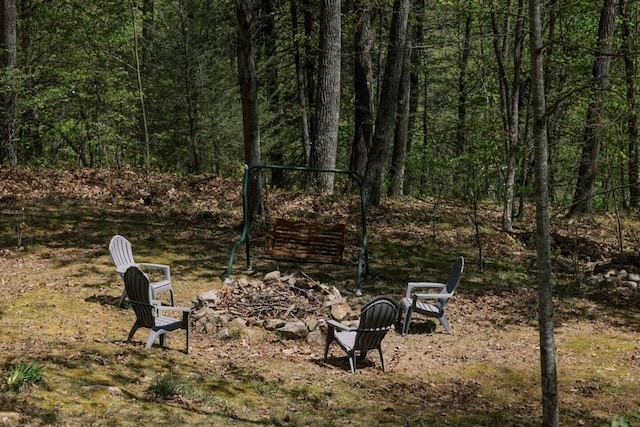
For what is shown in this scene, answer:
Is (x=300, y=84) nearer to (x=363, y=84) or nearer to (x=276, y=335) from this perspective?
(x=363, y=84)

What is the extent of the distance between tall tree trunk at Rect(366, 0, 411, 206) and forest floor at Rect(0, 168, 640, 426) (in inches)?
42.7

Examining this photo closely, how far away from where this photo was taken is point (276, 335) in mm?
7621

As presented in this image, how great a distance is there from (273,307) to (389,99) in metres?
7.32

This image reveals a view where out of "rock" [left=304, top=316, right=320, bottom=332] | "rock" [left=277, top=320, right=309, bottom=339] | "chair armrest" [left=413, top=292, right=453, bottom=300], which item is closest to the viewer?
"rock" [left=277, top=320, right=309, bottom=339]

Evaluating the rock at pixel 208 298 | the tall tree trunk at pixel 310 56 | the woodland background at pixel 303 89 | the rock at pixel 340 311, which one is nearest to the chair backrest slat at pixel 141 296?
the rock at pixel 208 298

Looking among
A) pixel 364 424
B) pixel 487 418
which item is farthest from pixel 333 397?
pixel 487 418

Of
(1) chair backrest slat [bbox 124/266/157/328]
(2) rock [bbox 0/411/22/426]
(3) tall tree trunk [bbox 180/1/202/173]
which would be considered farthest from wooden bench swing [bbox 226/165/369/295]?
(3) tall tree trunk [bbox 180/1/202/173]

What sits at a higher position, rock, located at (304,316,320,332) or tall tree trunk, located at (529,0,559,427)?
tall tree trunk, located at (529,0,559,427)

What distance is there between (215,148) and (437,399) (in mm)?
15752

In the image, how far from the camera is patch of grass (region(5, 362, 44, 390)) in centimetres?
486

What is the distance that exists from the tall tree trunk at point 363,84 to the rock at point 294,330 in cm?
804

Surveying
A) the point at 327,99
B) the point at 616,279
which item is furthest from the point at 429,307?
the point at 327,99

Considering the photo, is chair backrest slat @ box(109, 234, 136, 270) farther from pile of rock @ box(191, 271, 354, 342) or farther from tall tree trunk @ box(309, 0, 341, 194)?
tall tree trunk @ box(309, 0, 341, 194)

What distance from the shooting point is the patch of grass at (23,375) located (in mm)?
4855
